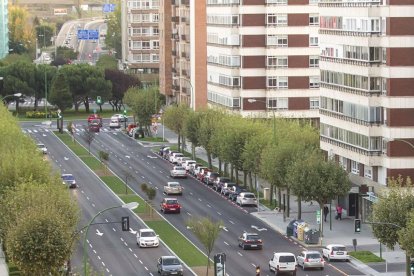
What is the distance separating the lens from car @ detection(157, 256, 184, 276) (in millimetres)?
104250

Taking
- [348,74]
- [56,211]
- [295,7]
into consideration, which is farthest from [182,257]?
[295,7]

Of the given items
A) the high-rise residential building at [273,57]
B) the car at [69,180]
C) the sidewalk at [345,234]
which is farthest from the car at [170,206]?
the high-rise residential building at [273,57]

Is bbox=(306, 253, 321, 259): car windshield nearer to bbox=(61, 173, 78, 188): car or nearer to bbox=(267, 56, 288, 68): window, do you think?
bbox=(61, 173, 78, 188): car

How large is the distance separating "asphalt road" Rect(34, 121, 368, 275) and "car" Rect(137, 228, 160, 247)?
3.48 m

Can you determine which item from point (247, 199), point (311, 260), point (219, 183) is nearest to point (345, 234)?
point (311, 260)

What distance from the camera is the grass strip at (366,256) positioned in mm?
110625

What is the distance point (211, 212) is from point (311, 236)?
65.4 feet

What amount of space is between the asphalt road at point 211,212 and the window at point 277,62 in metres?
16.7

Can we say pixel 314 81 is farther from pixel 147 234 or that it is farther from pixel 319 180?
pixel 147 234

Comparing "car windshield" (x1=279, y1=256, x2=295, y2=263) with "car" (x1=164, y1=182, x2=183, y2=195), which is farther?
"car" (x1=164, y1=182, x2=183, y2=195)

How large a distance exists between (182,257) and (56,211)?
18.8m

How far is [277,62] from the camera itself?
177125mm

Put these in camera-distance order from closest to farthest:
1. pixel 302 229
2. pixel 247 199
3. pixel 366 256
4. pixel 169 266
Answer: pixel 169 266, pixel 366 256, pixel 302 229, pixel 247 199

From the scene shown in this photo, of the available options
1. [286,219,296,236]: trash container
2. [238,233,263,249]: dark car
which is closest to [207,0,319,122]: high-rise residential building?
[286,219,296,236]: trash container
